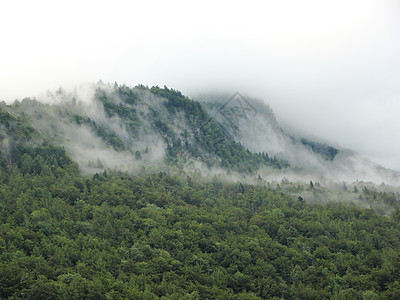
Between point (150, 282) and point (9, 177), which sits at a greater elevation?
point (9, 177)

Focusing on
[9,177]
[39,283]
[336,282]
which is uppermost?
[9,177]

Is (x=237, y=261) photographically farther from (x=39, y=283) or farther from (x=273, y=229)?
(x=39, y=283)

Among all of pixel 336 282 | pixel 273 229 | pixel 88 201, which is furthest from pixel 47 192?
pixel 336 282

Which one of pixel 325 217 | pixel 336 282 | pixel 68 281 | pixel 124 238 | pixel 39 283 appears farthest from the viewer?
pixel 325 217

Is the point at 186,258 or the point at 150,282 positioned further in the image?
the point at 186,258

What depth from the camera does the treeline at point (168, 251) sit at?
120250 millimetres

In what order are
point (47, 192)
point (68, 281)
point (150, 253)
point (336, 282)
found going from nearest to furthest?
1. point (68, 281)
2. point (336, 282)
3. point (150, 253)
4. point (47, 192)

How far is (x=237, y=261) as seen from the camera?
15075 centimetres

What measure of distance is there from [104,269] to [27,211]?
157 ft

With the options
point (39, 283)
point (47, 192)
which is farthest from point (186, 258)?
point (47, 192)

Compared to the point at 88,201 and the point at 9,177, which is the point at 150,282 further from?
the point at 9,177

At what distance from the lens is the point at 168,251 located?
15312 cm

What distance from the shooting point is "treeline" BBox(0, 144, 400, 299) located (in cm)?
12025

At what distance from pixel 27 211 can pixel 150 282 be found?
59.8 meters
